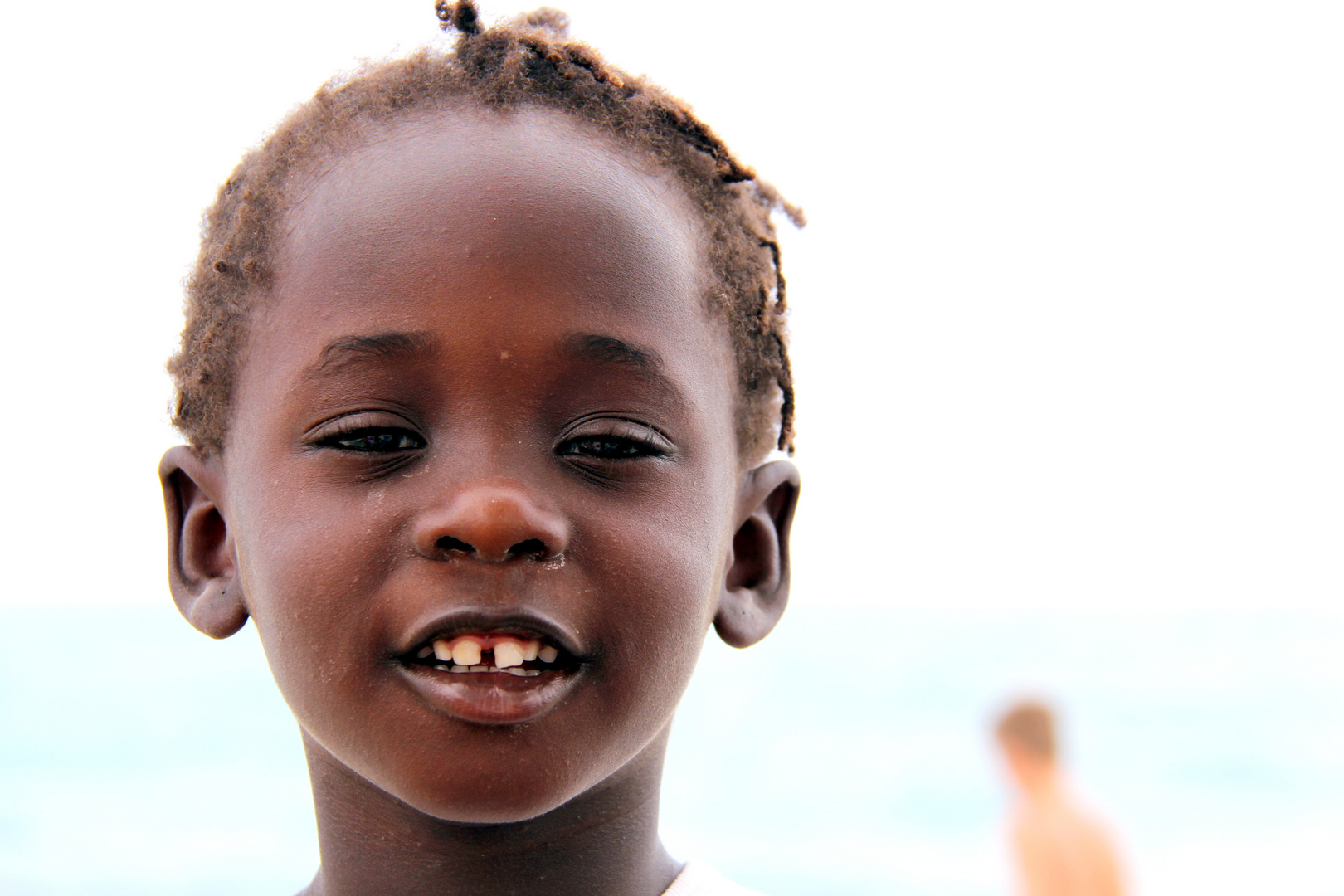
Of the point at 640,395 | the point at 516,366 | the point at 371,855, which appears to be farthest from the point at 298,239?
the point at 371,855

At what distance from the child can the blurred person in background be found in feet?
13.4

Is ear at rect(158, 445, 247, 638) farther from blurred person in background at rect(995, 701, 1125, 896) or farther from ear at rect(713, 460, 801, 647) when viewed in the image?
blurred person in background at rect(995, 701, 1125, 896)

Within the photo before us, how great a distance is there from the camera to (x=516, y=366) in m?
1.32

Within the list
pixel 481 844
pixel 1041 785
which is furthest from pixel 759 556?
pixel 1041 785

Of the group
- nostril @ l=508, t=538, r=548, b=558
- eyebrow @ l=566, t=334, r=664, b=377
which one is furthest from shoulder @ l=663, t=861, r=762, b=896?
eyebrow @ l=566, t=334, r=664, b=377

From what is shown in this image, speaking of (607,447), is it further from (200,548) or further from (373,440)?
(200,548)

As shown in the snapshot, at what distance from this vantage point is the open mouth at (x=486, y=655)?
129 cm

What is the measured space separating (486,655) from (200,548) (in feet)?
1.75

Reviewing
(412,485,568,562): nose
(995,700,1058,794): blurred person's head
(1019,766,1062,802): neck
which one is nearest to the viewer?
(412,485,568,562): nose

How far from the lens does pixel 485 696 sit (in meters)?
1.30

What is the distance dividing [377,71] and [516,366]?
1.67ft

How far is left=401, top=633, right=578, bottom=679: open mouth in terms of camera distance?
129cm

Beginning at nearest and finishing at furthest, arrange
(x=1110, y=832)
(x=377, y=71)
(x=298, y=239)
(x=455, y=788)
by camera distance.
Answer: (x=455, y=788), (x=298, y=239), (x=377, y=71), (x=1110, y=832)

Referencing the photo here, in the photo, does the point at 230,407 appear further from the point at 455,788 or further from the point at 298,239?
the point at 455,788
